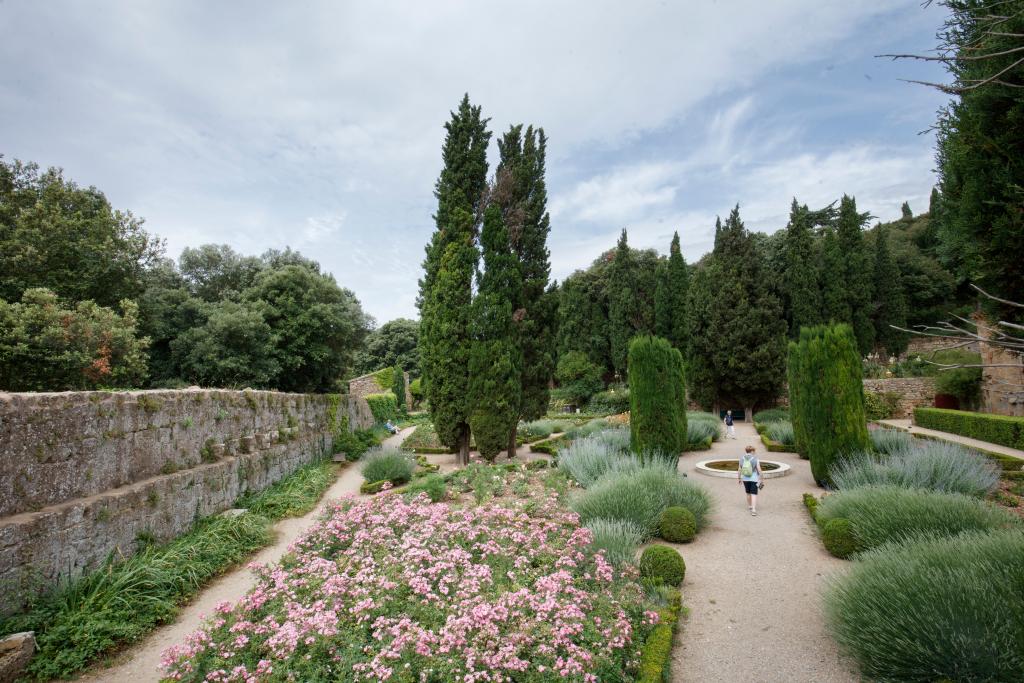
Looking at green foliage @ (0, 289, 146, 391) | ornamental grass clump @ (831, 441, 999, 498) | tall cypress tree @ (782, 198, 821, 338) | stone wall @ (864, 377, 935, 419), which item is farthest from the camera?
tall cypress tree @ (782, 198, 821, 338)

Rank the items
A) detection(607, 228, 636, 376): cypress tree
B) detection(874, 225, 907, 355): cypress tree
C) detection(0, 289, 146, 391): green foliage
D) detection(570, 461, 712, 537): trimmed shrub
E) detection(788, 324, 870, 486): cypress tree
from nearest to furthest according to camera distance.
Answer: detection(570, 461, 712, 537): trimmed shrub, detection(788, 324, 870, 486): cypress tree, detection(0, 289, 146, 391): green foliage, detection(874, 225, 907, 355): cypress tree, detection(607, 228, 636, 376): cypress tree

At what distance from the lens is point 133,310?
15.3m

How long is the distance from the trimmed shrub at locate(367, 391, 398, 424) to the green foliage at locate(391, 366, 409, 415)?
460cm

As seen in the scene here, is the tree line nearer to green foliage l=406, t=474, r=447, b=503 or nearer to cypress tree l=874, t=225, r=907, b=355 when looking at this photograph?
green foliage l=406, t=474, r=447, b=503

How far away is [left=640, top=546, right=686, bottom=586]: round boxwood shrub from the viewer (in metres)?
5.30

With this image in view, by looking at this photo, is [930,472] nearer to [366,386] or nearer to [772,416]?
[772,416]

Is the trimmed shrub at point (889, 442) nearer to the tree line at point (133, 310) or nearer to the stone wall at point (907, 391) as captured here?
the stone wall at point (907, 391)

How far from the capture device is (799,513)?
7.84 m

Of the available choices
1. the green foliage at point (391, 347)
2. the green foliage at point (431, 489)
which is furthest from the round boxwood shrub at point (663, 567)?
the green foliage at point (391, 347)

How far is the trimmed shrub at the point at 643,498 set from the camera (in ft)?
22.0

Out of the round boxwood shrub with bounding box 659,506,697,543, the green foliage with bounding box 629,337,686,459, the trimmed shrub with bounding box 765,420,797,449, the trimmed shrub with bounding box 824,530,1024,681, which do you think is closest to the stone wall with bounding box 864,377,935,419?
the trimmed shrub with bounding box 765,420,797,449

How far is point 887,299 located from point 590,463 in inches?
1078

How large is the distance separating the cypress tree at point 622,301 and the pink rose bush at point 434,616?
25.6m

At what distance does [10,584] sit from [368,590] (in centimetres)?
322
